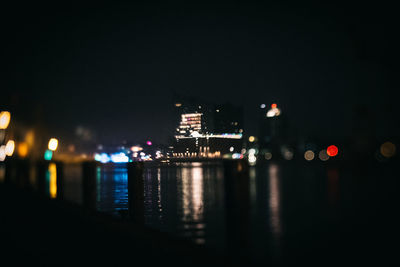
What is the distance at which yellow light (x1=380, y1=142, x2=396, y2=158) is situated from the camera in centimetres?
15425

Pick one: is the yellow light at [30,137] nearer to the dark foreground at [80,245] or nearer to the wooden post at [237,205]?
the dark foreground at [80,245]

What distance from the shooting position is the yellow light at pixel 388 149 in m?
154

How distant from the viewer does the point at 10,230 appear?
8.46 m

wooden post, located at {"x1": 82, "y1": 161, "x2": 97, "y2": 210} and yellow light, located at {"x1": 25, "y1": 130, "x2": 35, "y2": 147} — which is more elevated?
yellow light, located at {"x1": 25, "y1": 130, "x2": 35, "y2": 147}

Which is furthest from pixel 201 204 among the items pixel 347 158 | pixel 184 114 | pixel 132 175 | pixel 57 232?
pixel 347 158

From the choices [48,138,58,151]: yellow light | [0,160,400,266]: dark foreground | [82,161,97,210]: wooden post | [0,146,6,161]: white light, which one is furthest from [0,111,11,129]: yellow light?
[82,161,97,210]: wooden post

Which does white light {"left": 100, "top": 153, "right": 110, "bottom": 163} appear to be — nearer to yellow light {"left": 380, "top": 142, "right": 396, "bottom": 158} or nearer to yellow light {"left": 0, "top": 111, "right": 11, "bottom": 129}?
yellow light {"left": 0, "top": 111, "right": 11, "bottom": 129}

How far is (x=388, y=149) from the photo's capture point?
15862cm

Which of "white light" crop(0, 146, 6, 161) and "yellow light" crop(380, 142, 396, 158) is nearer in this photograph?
"white light" crop(0, 146, 6, 161)

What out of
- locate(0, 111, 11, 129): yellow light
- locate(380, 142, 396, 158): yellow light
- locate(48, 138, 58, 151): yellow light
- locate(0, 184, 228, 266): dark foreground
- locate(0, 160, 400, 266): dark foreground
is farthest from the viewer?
locate(380, 142, 396, 158): yellow light

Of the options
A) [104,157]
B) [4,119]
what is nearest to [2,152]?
[4,119]

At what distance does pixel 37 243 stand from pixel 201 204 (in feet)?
76.9

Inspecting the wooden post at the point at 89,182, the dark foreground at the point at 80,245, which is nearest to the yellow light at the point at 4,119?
the wooden post at the point at 89,182

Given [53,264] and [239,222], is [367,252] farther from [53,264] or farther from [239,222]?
[53,264]
